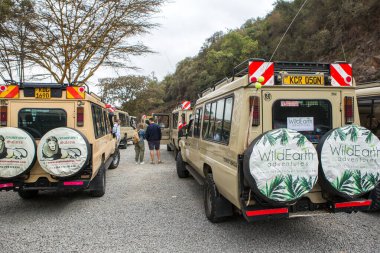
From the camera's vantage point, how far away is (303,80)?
3920 millimetres

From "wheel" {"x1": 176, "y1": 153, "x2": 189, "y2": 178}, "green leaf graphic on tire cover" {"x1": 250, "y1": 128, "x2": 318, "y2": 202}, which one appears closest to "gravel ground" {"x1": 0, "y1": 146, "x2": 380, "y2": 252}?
"green leaf graphic on tire cover" {"x1": 250, "y1": 128, "x2": 318, "y2": 202}

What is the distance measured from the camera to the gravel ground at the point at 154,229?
387 centimetres

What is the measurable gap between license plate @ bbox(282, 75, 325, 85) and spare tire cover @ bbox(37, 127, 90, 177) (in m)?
3.41

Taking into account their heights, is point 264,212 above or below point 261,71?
below

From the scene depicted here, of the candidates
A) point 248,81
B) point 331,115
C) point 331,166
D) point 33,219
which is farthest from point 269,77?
point 33,219

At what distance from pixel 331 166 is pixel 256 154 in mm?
955

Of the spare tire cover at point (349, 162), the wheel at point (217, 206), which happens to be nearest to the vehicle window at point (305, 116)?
the spare tire cover at point (349, 162)

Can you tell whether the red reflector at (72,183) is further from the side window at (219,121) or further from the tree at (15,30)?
the tree at (15,30)

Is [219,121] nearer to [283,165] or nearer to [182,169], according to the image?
[283,165]

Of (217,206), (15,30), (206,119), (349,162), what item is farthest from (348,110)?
(15,30)

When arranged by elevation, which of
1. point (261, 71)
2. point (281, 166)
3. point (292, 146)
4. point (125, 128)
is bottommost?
point (281, 166)

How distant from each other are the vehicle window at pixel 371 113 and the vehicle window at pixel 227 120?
3.38 metres

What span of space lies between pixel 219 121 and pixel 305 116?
52.8 inches

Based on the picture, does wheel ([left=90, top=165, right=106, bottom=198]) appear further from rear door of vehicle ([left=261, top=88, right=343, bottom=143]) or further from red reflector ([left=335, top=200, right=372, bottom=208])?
red reflector ([left=335, top=200, right=372, bottom=208])
